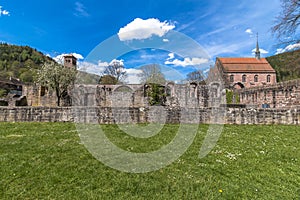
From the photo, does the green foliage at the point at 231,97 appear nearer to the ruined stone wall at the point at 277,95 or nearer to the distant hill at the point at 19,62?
the ruined stone wall at the point at 277,95

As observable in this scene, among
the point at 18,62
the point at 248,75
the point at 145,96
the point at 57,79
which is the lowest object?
the point at 145,96

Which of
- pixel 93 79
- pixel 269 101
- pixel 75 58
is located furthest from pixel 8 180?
pixel 75 58

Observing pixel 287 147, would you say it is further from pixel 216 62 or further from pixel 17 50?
pixel 17 50

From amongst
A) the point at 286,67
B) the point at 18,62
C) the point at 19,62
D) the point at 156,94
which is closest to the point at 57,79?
the point at 156,94

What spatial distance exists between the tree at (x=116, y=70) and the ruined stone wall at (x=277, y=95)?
31825 millimetres

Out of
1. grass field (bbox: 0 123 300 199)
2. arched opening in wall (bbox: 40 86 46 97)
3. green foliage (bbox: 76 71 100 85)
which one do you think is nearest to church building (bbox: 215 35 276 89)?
green foliage (bbox: 76 71 100 85)

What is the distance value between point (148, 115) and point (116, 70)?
42108 mm

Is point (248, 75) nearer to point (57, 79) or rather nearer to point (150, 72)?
point (150, 72)

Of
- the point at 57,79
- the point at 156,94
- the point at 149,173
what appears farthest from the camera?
the point at 57,79

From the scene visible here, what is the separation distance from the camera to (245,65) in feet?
175

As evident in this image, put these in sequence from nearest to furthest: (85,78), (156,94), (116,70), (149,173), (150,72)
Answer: (149,173), (156,94), (85,78), (150,72), (116,70)

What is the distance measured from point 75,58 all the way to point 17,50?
132 ft

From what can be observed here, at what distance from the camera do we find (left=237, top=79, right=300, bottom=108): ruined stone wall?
19.2 metres

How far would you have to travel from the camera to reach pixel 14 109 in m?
10.7
